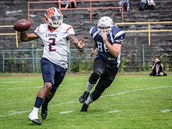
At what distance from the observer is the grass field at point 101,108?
10.4 metres

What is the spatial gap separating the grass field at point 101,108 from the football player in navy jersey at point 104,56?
1.38ft

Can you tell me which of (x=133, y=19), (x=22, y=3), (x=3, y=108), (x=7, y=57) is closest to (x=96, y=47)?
(x=3, y=108)

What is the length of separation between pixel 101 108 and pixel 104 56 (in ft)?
3.77

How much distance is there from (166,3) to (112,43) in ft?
72.9

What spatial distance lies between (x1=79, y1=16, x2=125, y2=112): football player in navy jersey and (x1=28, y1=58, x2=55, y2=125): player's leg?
1.35 metres

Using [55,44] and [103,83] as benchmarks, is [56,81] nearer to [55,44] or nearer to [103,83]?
[55,44]

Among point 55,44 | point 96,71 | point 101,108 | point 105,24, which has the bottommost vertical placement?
point 101,108

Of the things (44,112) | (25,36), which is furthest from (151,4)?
(44,112)

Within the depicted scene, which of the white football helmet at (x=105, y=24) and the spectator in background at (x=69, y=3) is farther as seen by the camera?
the spectator in background at (x=69, y=3)

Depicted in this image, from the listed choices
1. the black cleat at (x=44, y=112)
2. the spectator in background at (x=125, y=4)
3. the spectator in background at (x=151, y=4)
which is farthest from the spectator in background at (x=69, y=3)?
the black cleat at (x=44, y=112)

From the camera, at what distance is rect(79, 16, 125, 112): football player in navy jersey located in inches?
475

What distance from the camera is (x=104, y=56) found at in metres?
12.4

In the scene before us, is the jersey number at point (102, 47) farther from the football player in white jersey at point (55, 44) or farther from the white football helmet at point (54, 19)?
the white football helmet at point (54, 19)

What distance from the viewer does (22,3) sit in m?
35.1
